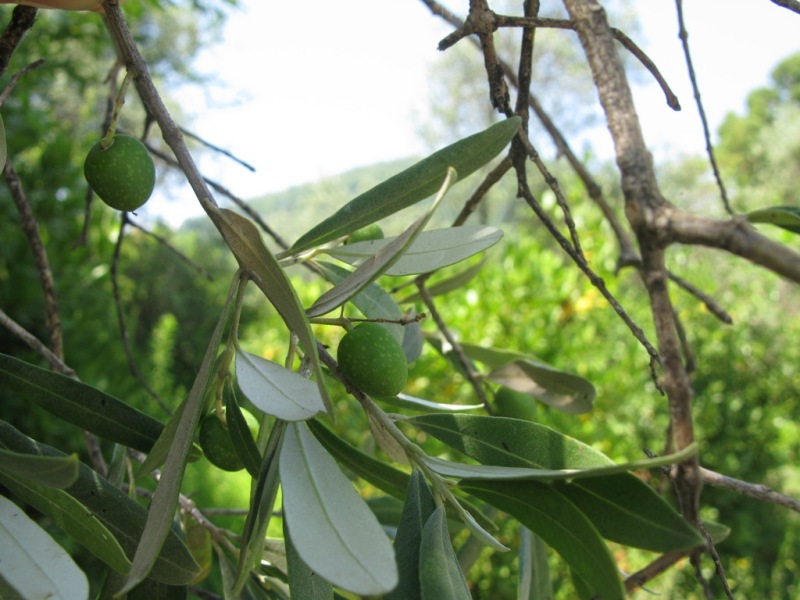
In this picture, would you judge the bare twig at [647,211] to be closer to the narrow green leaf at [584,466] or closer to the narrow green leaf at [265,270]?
the narrow green leaf at [584,466]

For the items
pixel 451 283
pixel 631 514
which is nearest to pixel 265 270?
pixel 631 514

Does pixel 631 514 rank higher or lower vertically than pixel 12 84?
lower

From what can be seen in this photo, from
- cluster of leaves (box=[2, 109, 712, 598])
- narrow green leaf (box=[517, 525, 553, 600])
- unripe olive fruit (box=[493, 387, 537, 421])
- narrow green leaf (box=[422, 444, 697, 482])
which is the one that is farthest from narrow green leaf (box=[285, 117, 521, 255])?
unripe olive fruit (box=[493, 387, 537, 421])

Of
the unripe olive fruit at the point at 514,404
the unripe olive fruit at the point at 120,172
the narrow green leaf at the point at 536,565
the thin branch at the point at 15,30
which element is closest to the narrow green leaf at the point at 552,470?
the narrow green leaf at the point at 536,565

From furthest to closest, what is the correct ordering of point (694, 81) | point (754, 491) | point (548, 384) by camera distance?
point (548, 384)
point (694, 81)
point (754, 491)

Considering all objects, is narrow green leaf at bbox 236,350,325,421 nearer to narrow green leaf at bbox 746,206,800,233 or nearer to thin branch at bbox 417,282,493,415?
narrow green leaf at bbox 746,206,800,233

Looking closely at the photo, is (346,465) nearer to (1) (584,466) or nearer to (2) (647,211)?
(1) (584,466)
